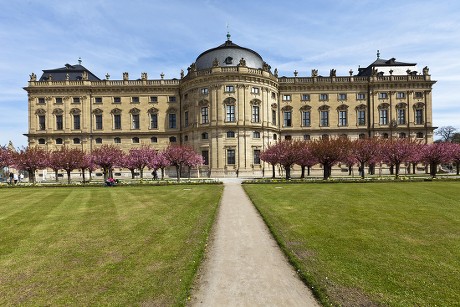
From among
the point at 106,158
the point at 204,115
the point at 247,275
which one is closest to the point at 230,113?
the point at 204,115

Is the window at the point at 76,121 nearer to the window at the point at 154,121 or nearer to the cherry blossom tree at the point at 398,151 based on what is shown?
the window at the point at 154,121

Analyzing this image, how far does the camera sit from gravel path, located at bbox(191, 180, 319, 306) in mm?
7016

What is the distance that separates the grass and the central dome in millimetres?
44274

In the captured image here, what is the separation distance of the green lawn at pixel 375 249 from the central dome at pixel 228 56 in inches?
1716

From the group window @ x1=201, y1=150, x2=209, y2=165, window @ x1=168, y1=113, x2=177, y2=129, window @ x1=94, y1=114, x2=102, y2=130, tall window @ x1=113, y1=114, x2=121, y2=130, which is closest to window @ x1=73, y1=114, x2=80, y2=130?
window @ x1=94, y1=114, x2=102, y2=130

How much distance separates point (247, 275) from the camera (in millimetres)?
8414

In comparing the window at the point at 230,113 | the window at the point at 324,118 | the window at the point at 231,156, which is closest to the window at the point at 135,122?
the window at the point at 230,113

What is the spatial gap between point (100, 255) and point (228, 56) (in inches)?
2042

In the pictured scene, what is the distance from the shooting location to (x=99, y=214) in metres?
16.9

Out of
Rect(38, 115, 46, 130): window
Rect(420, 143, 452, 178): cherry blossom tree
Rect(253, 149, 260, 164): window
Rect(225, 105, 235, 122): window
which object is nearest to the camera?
Rect(420, 143, 452, 178): cherry blossom tree

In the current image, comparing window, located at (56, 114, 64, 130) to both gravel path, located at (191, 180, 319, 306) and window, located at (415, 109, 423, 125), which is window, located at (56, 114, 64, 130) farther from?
window, located at (415, 109, 423, 125)

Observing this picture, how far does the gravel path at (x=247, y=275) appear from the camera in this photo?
23.0 feet

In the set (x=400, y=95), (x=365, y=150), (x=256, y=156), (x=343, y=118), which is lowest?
(x=256, y=156)

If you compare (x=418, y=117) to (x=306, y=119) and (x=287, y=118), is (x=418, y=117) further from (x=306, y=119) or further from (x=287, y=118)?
(x=287, y=118)
